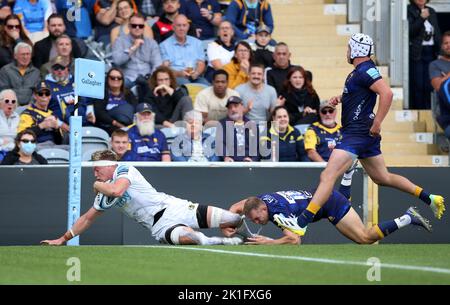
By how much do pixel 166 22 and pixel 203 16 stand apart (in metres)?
0.67

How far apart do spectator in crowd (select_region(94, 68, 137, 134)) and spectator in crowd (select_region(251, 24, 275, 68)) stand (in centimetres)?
243

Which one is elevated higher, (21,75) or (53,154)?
(21,75)

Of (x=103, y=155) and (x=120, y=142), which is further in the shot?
(x=120, y=142)

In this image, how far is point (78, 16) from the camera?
1936 cm

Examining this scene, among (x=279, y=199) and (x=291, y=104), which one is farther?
(x=291, y=104)

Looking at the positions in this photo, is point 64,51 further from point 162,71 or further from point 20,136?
point 20,136

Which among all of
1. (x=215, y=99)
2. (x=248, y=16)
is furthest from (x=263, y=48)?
(x=215, y=99)

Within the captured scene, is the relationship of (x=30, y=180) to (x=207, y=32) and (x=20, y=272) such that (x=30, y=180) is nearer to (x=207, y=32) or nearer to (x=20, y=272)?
(x=207, y=32)

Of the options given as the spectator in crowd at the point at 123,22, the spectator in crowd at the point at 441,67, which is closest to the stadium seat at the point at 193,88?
the spectator in crowd at the point at 123,22

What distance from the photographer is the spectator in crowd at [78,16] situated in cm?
1927

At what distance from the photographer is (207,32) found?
19922 mm

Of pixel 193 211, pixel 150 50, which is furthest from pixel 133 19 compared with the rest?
pixel 193 211

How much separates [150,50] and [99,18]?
1.28 meters

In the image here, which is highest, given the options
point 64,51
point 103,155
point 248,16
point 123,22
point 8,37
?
point 248,16
